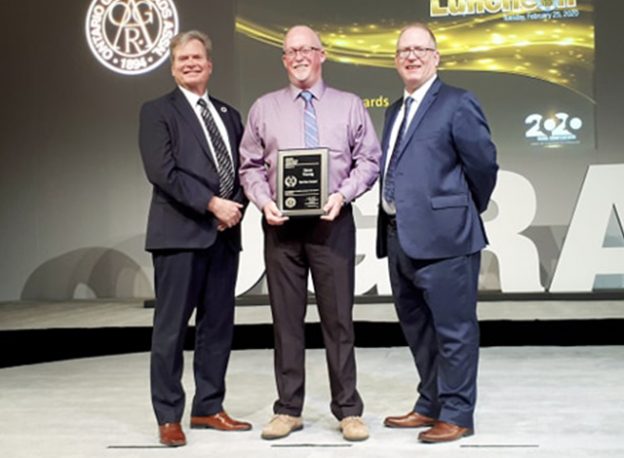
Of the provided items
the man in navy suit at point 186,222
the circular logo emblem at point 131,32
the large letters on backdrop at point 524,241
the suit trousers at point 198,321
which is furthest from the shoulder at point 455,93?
the circular logo emblem at point 131,32

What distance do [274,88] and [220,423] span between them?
4.50 m

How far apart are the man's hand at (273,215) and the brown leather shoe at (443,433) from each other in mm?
878

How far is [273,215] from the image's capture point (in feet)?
9.13

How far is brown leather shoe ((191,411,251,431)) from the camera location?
300 cm

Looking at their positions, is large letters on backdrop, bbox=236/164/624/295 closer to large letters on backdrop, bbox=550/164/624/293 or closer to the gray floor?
large letters on backdrop, bbox=550/164/624/293

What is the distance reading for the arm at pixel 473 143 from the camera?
2766 mm

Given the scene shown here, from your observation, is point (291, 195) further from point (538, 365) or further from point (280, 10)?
point (280, 10)

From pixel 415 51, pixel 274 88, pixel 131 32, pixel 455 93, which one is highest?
pixel 131 32

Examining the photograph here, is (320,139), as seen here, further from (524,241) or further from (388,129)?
(524,241)

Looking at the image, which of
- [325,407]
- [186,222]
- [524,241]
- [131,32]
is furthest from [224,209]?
[131,32]

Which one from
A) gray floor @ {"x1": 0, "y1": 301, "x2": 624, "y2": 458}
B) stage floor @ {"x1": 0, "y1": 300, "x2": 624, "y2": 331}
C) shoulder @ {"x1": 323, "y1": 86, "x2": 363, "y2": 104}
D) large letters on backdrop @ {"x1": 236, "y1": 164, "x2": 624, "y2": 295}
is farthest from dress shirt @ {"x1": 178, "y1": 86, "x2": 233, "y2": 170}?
large letters on backdrop @ {"x1": 236, "y1": 164, "x2": 624, "y2": 295}

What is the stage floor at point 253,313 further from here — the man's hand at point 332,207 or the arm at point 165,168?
the man's hand at point 332,207

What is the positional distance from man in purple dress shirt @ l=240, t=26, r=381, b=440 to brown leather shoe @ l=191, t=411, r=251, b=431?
16cm

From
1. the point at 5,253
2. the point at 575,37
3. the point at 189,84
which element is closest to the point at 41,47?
the point at 5,253
